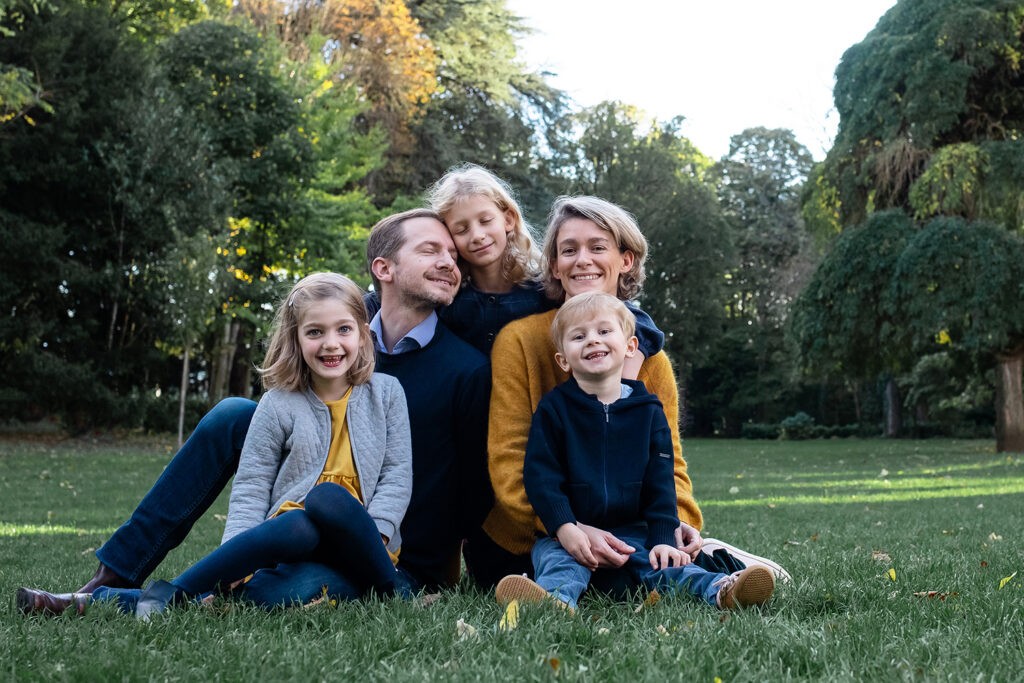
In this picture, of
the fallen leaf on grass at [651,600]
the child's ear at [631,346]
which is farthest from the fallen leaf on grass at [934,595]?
the child's ear at [631,346]

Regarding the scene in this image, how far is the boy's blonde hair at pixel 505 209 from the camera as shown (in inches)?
174

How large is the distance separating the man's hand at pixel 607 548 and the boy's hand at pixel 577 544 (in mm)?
26

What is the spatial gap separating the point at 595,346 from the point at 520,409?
0.43 meters

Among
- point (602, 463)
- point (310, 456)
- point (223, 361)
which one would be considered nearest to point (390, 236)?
point (310, 456)

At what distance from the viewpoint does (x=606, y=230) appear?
425 centimetres

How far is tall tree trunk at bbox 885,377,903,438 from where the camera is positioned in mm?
37344

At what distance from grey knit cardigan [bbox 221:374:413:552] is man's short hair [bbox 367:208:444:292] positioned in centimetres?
67

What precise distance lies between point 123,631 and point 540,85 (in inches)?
1161

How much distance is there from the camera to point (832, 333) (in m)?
20.8

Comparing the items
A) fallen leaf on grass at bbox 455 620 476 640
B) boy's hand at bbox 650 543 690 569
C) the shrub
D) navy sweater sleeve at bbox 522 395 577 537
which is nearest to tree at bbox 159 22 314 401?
navy sweater sleeve at bbox 522 395 577 537

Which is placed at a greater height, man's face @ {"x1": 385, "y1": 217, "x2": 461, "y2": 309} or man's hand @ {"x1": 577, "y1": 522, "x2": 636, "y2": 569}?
man's face @ {"x1": 385, "y1": 217, "x2": 461, "y2": 309}

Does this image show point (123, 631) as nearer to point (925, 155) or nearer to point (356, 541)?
point (356, 541)

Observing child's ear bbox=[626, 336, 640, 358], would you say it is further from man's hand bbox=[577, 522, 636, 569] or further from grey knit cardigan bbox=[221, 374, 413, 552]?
grey knit cardigan bbox=[221, 374, 413, 552]

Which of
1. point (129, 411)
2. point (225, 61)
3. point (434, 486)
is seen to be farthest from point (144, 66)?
point (434, 486)
